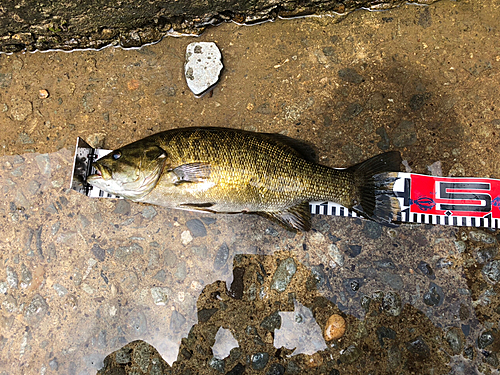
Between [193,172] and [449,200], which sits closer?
[193,172]

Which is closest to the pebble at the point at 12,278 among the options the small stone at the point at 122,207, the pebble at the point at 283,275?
Answer: the small stone at the point at 122,207

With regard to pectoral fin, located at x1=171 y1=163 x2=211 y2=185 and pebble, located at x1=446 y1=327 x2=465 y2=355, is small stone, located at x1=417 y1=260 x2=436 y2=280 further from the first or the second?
pectoral fin, located at x1=171 y1=163 x2=211 y2=185

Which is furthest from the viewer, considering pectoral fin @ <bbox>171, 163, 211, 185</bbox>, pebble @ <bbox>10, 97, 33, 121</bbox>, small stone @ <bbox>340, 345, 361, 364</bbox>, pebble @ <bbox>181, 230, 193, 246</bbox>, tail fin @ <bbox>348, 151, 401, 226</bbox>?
pebble @ <bbox>10, 97, 33, 121</bbox>

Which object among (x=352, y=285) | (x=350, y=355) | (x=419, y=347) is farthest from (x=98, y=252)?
(x=419, y=347)

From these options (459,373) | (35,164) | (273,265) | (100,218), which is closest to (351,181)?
(273,265)

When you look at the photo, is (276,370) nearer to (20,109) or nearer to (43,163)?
(43,163)

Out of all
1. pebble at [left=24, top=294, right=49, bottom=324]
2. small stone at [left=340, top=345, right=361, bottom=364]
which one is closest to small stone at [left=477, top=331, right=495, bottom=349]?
small stone at [left=340, top=345, right=361, bottom=364]
